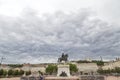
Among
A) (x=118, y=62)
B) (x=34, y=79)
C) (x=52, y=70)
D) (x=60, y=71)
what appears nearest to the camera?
(x=34, y=79)

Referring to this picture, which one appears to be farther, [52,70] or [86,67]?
[86,67]

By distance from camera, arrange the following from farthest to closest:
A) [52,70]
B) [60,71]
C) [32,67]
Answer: [32,67] → [52,70] → [60,71]

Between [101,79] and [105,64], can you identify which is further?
[105,64]

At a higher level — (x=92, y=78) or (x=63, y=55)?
(x=63, y=55)

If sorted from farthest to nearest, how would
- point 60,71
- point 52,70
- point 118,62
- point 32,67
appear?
point 32,67 < point 118,62 < point 52,70 < point 60,71

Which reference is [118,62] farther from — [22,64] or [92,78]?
[92,78]

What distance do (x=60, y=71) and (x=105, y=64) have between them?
28189mm

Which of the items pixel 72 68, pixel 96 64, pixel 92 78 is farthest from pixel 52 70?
pixel 92 78

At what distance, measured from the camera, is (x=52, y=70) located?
49156mm

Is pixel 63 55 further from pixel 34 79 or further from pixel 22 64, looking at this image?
pixel 34 79

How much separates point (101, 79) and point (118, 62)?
3520 cm

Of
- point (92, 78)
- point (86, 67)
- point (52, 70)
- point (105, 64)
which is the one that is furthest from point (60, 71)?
point (105, 64)

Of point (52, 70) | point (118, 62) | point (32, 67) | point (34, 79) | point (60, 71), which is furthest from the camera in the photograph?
point (32, 67)

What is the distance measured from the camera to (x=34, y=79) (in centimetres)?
2400
